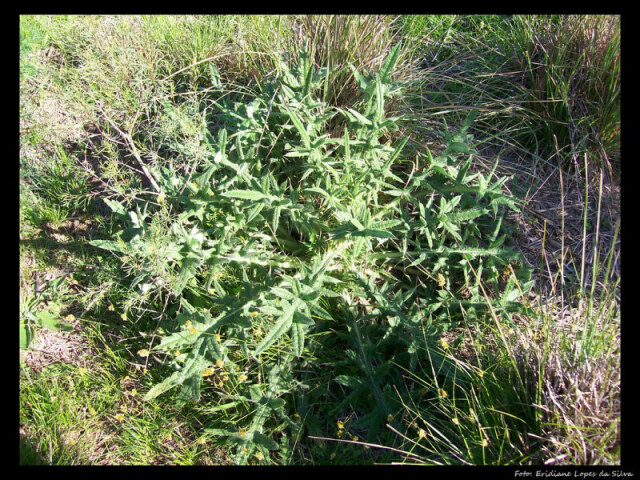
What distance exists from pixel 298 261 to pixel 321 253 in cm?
15

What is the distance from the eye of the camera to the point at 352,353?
6.41 ft

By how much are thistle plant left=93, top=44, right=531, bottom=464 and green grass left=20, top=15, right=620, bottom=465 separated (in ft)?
0.05

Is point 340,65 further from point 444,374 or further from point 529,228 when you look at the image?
point 444,374

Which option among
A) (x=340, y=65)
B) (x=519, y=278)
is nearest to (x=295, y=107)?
(x=340, y=65)

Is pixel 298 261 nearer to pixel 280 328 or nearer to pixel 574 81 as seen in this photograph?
pixel 280 328

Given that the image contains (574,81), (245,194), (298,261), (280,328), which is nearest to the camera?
(280,328)

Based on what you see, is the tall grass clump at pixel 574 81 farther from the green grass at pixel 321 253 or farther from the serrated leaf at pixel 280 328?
the serrated leaf at pixel 280 328

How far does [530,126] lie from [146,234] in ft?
7.52

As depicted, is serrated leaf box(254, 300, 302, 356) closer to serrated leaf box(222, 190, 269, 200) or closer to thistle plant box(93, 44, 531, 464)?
thistle plant box(93, 44, 531, 464)

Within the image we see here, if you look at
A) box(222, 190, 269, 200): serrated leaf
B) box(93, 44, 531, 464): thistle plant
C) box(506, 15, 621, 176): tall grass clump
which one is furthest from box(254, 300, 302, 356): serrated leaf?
A: box(506, 15, 621, 176): tall grass clump

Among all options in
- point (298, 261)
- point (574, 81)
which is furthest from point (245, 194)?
point (574, 81)

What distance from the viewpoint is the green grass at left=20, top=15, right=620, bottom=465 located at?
182 centimetres

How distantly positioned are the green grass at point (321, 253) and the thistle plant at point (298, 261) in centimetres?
1

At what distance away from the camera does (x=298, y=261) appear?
220cm
